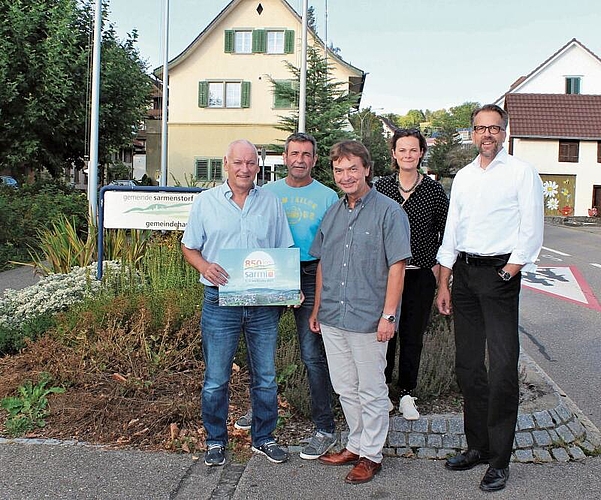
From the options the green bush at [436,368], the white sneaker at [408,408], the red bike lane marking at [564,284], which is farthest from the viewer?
the red bike lane marking at [564,284]

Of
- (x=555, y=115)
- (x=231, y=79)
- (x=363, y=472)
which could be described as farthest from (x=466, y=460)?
(x=555, y=115)

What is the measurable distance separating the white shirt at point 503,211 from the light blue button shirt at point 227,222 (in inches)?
45.0

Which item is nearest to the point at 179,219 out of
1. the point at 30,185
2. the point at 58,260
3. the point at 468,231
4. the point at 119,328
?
the point at 58,260

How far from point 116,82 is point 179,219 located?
1784cm

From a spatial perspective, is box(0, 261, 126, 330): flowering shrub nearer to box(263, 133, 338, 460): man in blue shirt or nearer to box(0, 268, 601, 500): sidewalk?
box(0, 268, 601, 500): sidewalk

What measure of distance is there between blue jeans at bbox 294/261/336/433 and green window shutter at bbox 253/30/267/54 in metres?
34.1

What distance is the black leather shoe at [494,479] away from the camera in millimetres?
4227

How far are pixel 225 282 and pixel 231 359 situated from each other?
0.52 m

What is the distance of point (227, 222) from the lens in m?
4.51

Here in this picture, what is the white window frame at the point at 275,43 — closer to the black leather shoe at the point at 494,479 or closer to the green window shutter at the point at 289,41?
the green window shutter at the point at 289,41

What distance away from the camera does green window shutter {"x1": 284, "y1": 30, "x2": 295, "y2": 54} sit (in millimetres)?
37188

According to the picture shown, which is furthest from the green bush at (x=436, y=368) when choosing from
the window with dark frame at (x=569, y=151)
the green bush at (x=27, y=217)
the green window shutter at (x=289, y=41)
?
the window with dark frame at (x=569, y=151)

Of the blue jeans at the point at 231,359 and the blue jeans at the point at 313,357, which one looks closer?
the blue jeans at the point at 231,359

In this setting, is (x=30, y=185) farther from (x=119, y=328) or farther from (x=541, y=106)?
(x=541, y=106)
